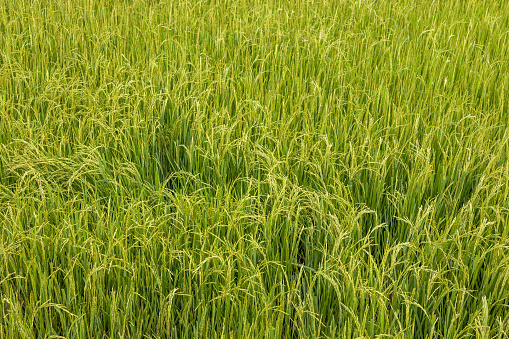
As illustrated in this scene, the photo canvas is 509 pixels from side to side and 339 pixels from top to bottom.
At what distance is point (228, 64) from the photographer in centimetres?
270

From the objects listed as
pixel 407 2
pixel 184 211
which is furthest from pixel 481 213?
pixel 407 2

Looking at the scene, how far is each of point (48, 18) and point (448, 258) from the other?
283 centimetres

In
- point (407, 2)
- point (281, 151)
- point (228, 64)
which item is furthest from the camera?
point (407, 2)

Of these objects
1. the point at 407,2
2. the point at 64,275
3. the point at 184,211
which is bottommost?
the point at 64,275

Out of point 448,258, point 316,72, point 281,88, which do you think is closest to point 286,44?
point 316,72

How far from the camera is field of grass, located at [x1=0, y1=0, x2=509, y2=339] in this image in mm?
1410

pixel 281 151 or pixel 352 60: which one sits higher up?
pixel 352 60

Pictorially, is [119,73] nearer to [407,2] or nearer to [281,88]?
[281,88]

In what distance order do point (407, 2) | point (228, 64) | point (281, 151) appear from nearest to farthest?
point (281, 151) < point (228, 64) < point (407, 2)

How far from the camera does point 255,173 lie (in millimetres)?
1964

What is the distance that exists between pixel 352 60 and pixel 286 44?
378 millimetres

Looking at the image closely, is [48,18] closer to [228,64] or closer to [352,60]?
[228,64]

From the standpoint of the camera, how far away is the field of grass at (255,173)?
1410 millimetres

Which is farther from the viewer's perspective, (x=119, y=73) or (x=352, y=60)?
(x=352, y=60)
